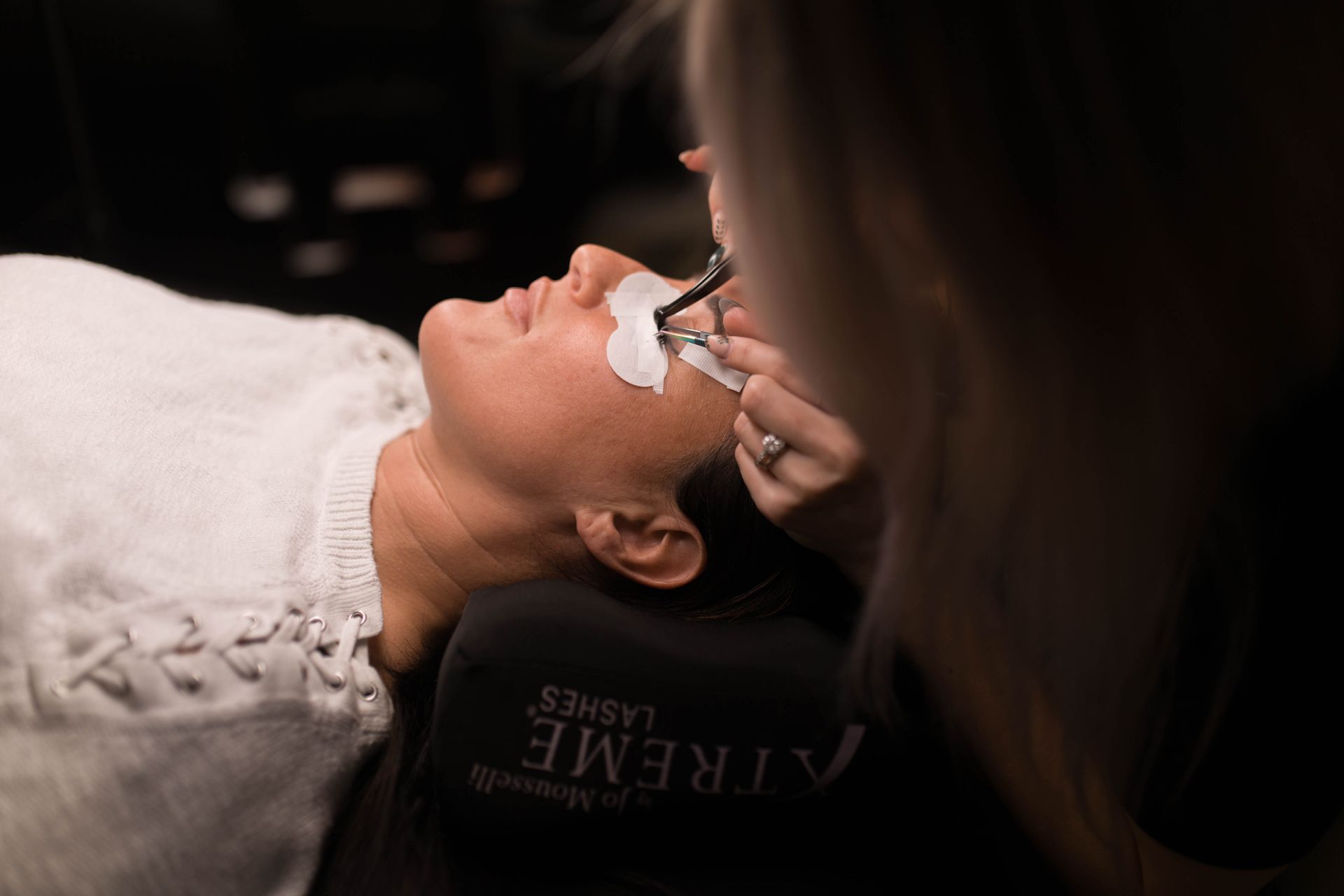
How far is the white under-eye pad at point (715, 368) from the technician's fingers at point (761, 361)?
19 mm

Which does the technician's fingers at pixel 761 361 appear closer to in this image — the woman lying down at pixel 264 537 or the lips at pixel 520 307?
the woman lying down at pixel 264 537

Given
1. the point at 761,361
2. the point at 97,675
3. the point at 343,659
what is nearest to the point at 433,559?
the point at 343,659

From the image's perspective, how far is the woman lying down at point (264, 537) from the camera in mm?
856

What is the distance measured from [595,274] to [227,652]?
654mm

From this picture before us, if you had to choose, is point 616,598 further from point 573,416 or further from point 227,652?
point 227,652

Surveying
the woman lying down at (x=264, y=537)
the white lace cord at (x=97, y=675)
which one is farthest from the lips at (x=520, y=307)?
the white lace cord at (x=97, y=675)

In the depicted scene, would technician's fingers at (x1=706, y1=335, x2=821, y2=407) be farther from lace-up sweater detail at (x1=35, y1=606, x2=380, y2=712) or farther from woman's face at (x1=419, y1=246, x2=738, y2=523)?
lace-up sweater detail at (x1=35, y1=606, x2=380, y2=712)

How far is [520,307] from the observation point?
1257mm

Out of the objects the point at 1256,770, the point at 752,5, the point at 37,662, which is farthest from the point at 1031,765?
the point at 37,662

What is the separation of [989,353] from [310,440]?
0.95 meters

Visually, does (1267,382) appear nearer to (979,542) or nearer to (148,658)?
(979,542)

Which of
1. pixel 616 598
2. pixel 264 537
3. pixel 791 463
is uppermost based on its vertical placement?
pixel 791 463

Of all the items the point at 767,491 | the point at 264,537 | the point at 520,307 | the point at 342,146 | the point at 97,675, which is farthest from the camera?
the point at 342,146

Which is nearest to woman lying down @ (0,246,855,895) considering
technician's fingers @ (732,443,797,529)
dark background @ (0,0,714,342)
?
technician's fingers @ (732,443,797,529)
